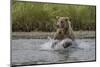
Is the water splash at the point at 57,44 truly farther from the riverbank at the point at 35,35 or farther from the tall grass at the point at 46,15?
the tall grass at the point at 46,15

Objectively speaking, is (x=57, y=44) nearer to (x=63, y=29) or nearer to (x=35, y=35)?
(x=63, y=29)

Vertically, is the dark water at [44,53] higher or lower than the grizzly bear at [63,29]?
lower

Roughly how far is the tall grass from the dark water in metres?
0.20

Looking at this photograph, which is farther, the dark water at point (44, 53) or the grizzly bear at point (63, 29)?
the grizzly bear at point (63, 29)

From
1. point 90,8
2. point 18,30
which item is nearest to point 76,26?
point 90,8

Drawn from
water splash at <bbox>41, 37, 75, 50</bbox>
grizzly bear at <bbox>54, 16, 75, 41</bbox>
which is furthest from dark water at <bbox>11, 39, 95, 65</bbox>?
grizzly bear at <bbox>54, 16, 75, 41</bbox>

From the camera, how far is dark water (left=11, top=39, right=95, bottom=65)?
292 centimetres

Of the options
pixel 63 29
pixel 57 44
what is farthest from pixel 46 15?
pixel 57 44

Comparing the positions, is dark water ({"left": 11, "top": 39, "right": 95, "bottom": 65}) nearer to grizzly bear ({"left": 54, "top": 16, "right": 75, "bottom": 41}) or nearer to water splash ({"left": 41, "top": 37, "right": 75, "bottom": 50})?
water splash ({"left": 41, "top": 37, "right": 75, "bottom": 50})

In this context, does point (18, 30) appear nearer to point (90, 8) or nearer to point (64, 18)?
point (64, 18)

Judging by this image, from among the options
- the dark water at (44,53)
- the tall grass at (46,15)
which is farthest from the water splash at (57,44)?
the tall grass at (46,15)

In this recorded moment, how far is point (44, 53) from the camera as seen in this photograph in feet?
9.99

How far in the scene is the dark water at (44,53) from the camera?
2.92m

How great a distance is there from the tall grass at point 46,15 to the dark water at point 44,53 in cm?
20
